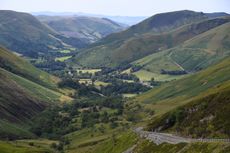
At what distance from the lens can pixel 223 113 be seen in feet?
596

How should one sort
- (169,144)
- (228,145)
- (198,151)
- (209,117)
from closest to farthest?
1. (228,145)
2. (198,151)
3. (169,144)
4. (209,117)

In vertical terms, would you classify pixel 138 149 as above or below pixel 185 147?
below

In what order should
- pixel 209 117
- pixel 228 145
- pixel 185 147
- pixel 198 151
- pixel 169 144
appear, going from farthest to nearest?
1. pixel 209 117
2. pixel 169 144
3. pixel 185 147
4. pixel 198 151
5. pixel 228 145

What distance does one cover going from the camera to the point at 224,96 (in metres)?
198

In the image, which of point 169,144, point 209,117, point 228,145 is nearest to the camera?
point 228,145

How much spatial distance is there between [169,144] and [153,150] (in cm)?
1047

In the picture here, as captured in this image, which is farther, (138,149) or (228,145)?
(138,149)

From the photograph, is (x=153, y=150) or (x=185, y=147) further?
(x=153, y=150)

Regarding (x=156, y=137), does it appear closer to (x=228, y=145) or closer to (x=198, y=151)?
(x=198, y=151)

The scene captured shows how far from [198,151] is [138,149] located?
167 feet

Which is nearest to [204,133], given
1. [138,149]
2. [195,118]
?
[195,118]

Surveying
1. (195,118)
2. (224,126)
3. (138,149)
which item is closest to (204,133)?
(224,126)

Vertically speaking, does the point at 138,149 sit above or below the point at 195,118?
below

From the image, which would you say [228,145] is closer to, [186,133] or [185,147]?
[185,147]
